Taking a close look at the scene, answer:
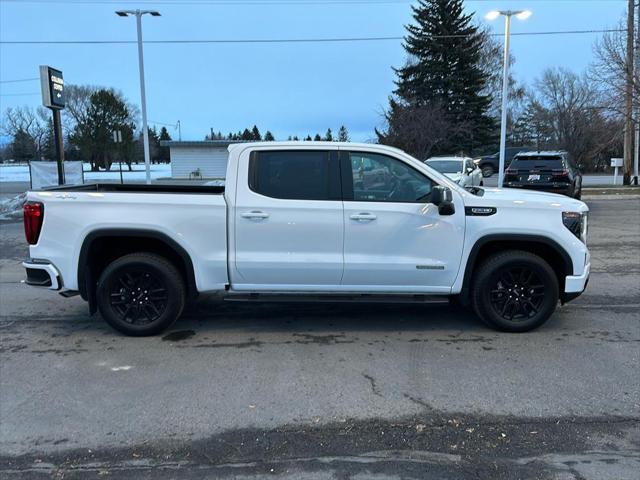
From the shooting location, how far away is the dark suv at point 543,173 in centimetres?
1534

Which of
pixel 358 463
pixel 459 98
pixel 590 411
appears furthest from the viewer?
pixel 459 98

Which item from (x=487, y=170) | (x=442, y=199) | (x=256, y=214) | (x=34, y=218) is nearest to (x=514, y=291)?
(x=442, y=199)

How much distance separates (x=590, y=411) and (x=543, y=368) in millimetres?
752

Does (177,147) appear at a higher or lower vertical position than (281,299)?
higher

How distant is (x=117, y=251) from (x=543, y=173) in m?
13.4

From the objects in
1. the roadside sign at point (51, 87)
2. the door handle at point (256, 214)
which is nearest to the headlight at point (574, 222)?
the door handle at point (256, 214)

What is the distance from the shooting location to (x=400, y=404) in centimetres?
385

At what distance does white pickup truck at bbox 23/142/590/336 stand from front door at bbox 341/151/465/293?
11 mm

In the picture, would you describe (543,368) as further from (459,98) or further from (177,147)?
(459,98)

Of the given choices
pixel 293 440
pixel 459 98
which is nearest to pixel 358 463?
pixel 293 440

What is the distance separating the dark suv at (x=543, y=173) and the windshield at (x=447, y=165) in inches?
71.7

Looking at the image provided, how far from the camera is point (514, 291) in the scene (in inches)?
207

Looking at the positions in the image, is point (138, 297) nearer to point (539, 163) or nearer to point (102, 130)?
point (539, 163)

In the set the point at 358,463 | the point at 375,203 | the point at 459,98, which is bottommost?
the point at 358,463
